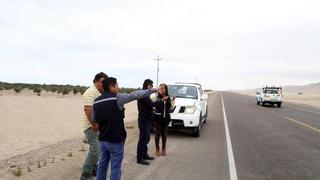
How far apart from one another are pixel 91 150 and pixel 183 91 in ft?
28.2

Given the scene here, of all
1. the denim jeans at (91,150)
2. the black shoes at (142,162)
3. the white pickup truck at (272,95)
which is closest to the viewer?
the denim jeans at (91,150)

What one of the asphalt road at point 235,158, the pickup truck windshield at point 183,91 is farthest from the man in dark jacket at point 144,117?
the pickup truck windshield at point 183,91

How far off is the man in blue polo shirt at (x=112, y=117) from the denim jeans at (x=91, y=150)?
1.26 metres

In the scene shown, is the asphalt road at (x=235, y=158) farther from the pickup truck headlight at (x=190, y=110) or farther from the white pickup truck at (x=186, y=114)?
the pickup truck headlight at (x=190, y=110)

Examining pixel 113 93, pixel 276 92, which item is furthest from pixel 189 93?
pixel 276 92

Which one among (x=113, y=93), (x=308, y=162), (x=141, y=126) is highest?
(x=113, y=93)

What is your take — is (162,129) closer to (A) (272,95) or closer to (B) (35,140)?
(B) (35,140)

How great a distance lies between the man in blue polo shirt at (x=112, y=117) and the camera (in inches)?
253

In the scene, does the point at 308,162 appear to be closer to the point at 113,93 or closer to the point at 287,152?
the point at 287,152

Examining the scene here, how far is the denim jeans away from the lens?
783 cm

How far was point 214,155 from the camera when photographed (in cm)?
1144

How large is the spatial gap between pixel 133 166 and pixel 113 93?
3453 millimetres

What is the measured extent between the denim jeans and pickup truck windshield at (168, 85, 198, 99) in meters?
8.04

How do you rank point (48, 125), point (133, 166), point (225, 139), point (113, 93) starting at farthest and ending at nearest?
point (48, 125), point (225, 139), point (133, 166), point (113, 93)
